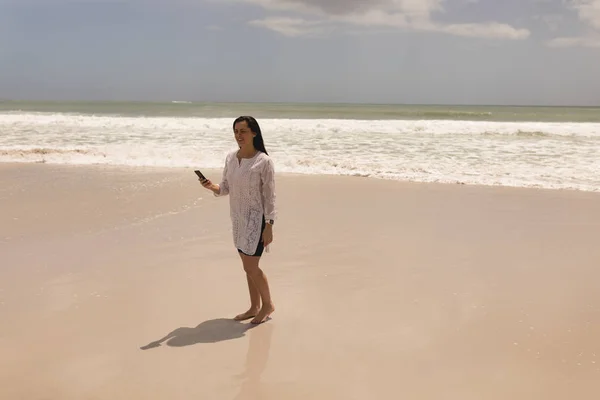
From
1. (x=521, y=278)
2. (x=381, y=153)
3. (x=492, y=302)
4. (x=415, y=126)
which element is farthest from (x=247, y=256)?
(x=415, y=126)

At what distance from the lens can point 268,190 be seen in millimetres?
3609

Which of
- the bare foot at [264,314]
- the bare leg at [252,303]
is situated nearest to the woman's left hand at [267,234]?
the bare leg at [252,303]

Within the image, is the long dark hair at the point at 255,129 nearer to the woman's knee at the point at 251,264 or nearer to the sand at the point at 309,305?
the woman's knee at the point at 251,264

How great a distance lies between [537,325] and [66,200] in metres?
7.14

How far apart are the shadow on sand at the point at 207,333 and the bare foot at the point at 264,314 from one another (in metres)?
0.06

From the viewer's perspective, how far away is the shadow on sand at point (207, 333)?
11.4 ft

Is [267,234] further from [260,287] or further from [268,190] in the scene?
[260,287]

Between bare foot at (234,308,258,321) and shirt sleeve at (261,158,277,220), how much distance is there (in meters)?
0.79

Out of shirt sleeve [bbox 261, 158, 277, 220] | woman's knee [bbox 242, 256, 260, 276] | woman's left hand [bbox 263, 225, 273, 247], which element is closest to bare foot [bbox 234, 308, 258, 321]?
woman's knee [bbox 242, 256, 260, 276]

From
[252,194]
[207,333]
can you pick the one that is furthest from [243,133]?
[207,333]

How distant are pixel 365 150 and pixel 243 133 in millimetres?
12411

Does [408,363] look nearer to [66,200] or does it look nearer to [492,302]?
[492,302]

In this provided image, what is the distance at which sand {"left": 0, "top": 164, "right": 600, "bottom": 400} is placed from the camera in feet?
9.86

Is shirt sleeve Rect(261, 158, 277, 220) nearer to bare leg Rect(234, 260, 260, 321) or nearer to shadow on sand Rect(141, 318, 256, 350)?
bare leg Rect(234, 260, 260, 321)
